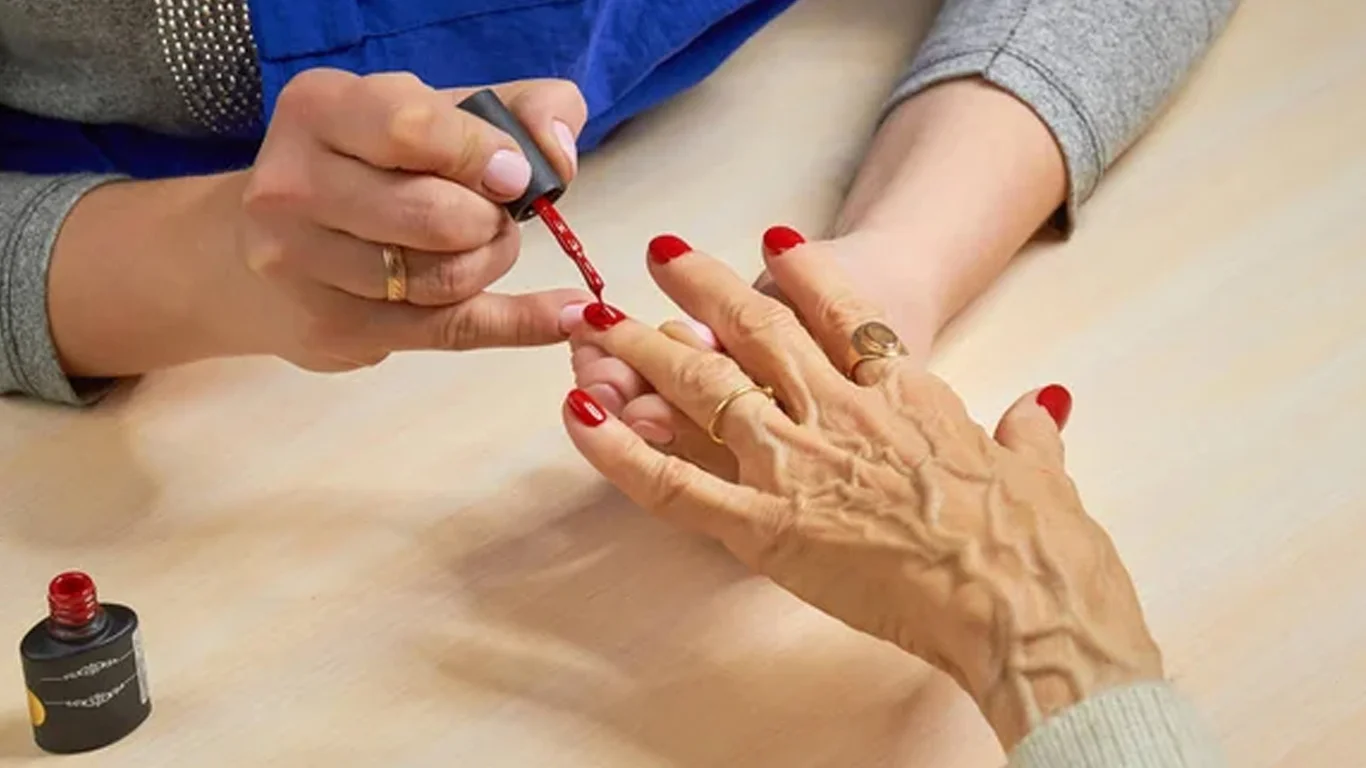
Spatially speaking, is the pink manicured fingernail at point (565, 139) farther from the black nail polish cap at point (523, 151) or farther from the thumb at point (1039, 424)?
the thumb at point (1039, 424)

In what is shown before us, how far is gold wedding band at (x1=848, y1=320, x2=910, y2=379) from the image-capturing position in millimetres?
824

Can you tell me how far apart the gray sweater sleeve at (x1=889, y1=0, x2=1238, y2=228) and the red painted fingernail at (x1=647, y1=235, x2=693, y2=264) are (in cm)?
27

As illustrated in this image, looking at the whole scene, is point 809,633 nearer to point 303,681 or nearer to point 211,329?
point 303,681

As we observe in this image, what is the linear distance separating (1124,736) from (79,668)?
1.42ft

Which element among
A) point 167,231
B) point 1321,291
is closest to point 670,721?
point 167,231

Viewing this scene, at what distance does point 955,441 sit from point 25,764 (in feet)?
1.45

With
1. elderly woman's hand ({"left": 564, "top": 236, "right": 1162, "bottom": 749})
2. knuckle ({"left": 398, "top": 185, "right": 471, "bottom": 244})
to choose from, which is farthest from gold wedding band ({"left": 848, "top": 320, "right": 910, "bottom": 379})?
knuckle ({"left": 398, "top": 185, "right": 471, "bottom": 244})

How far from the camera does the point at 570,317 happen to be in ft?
2.76

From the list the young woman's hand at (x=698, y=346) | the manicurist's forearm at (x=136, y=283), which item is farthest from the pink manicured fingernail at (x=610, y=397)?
the manicurist's forearm at (x=136, y=283)

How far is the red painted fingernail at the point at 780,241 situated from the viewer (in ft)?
2.89

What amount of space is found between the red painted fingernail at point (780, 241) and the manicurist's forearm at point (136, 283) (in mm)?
290

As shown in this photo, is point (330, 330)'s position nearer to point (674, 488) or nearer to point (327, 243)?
point (327, 243)

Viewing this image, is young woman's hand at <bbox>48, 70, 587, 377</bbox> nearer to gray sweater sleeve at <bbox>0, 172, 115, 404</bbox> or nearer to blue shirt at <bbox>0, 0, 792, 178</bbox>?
gray sweater sleeve at <bbox>0, 172, 115, 404</bbox>

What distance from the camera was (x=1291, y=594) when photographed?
0.79 metres
